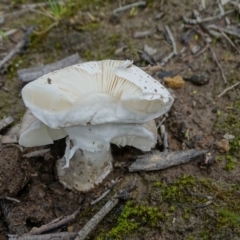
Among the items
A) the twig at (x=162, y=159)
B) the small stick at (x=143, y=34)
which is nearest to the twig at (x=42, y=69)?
the small stick at (x=143, y=34)

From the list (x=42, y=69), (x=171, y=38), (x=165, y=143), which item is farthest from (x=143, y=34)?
(x=165, y=143)

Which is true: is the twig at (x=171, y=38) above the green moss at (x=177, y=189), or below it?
above

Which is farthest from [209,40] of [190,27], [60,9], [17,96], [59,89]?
[59,89]

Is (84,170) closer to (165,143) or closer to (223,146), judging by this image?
(165,143)

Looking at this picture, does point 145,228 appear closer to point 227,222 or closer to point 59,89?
point 227,222

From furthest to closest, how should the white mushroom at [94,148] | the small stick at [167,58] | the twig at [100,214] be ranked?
the small stick at [167,58]
the twig at [100,214]
the white mushroom at [94,148]

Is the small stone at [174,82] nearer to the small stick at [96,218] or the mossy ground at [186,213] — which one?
the mossy ground at [186,213]
